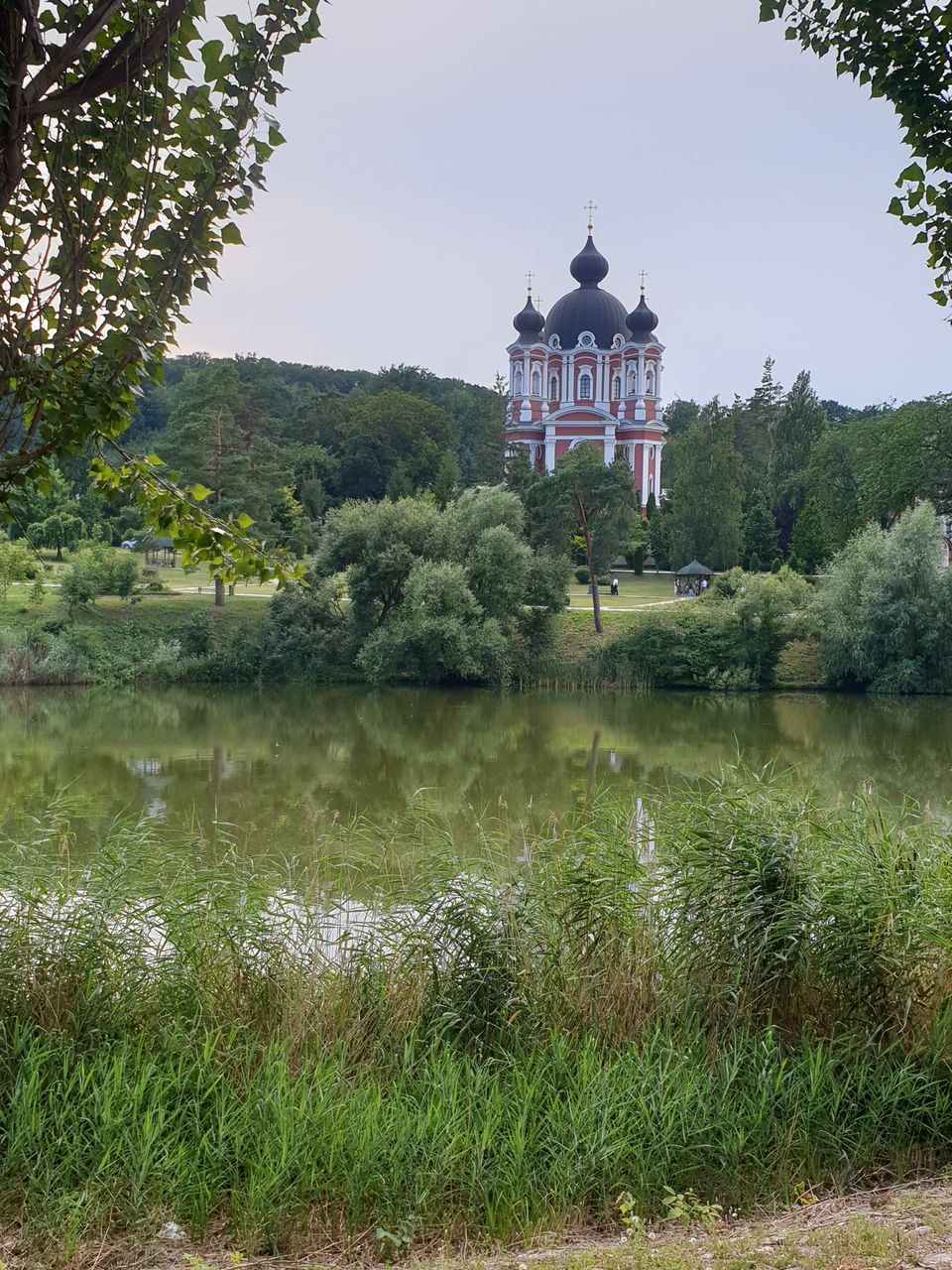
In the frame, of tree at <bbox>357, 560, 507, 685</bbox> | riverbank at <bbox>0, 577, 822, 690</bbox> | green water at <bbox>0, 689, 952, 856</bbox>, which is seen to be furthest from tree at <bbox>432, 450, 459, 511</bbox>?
green water at <bbox>0, 689, 952, 856</bbox>

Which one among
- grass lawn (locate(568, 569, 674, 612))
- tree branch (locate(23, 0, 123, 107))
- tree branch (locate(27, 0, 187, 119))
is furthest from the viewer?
grass lawn (locate(568, 569, 674, 612))

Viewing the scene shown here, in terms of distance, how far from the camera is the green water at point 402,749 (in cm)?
1469

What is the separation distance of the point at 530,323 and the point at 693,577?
89.5 ft

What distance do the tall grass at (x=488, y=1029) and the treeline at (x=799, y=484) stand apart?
3427cm

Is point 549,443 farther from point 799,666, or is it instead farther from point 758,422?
point 799,666

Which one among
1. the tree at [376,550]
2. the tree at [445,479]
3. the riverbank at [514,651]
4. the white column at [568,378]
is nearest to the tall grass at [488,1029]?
the tree at [376,550]

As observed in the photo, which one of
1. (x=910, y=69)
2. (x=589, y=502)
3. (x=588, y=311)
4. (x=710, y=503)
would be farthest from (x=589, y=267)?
(x=910, y=69)

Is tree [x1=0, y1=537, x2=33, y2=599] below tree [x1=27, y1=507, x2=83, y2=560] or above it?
below

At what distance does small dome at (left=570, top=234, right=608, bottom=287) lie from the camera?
2482 inches

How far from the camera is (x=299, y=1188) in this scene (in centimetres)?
355

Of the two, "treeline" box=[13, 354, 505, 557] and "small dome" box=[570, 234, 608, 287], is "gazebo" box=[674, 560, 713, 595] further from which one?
"small dome" box=[570, 234, 608, 287]

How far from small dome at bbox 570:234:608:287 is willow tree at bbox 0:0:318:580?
2482 inches

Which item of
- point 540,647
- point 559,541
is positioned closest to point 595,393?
point 559,541

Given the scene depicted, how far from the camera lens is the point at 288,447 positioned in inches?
1818
